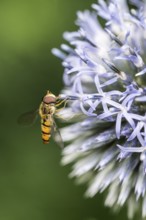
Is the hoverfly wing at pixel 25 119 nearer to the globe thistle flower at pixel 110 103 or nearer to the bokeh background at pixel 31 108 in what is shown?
the globe thistle flower at pixel 110 103

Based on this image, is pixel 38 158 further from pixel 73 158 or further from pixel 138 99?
pixel 138 99

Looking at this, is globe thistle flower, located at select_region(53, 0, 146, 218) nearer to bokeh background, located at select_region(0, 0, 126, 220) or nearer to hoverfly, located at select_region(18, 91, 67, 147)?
hoverfly, located at select_region(18, 91, 67, 147)

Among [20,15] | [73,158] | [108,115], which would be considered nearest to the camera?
[108,115]

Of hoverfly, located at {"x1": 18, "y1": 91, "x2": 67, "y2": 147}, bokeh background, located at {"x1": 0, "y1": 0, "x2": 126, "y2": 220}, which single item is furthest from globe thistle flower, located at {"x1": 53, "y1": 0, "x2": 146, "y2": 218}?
bokeh background, located at {"x1": 0, "y1": 0, "x2": 126, "y2": 220}

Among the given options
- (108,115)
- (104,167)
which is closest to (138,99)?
(108,115)

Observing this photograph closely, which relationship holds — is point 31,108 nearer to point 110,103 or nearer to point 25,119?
point 25,119
